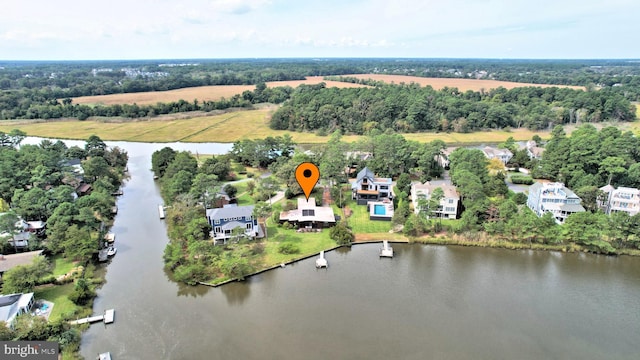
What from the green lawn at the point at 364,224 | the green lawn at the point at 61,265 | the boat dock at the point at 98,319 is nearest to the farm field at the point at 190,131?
the green lawn at the point at 364,224

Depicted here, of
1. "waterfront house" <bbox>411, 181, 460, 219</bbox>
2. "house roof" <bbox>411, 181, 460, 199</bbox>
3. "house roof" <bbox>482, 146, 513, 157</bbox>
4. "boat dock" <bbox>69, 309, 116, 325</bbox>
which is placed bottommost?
"boat dock" <bbox>69, 309, 116, 325</bbox>

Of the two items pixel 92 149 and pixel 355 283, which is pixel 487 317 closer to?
pixel 355 283

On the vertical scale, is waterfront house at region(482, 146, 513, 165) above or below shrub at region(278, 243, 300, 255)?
above

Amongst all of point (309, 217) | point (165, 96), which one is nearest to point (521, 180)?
point (309, 217)

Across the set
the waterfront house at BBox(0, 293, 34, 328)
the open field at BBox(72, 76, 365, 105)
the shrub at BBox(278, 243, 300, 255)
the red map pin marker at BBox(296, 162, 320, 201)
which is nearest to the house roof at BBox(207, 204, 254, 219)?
the shrub at BBox(278, 243, 300, 255)

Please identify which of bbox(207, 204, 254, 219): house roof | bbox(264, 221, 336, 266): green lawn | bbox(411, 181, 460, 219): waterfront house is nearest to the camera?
A: bbox(264, 221, 336, 266): green lawn

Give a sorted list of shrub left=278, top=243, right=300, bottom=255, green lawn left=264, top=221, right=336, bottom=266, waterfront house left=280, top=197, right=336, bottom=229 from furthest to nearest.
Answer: waterfront house left=280, top=197, right=336, bottom=229 → shrub left=278, top=243, right=300, bottom=255 → green lawn left=264, top=221, right=336, bottom=266

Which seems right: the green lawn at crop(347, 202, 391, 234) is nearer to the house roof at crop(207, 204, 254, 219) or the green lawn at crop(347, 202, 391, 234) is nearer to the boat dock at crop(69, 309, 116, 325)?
the house roof at crop(207, 204, 254, 219)
